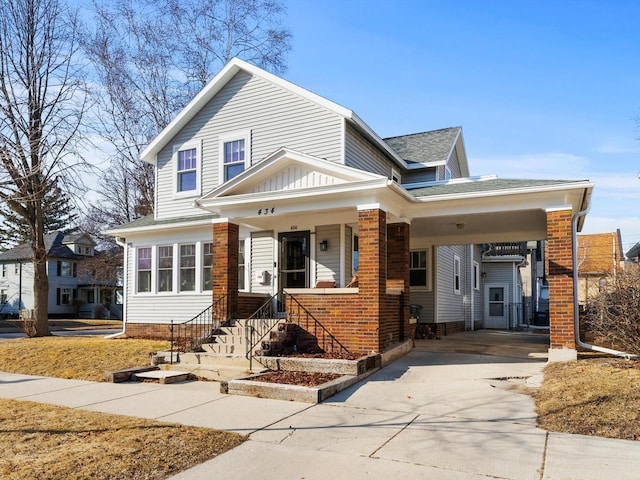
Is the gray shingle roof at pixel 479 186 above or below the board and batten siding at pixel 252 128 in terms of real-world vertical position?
below

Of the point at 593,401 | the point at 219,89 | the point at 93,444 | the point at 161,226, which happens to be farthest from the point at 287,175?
the point at 593,401

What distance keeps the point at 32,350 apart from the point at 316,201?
335 inches

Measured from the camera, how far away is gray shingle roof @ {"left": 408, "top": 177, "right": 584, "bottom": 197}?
10.2 m

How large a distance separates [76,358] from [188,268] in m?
4.34

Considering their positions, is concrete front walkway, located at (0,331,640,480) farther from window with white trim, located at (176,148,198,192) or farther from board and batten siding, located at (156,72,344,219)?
Answer: window with white trim, located at (176,148,198,192)

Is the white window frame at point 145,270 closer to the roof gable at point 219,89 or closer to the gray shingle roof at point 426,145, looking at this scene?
the roof gable at point 219,89

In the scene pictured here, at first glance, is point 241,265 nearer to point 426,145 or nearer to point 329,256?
point 329,256

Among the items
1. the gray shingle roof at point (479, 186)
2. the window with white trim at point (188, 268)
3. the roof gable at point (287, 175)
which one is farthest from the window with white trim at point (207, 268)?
the gray shingle roof at point (479, 186)

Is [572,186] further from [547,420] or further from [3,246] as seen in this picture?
[3,246]

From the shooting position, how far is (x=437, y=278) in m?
16.3

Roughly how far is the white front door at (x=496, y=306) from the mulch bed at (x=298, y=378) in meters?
18.2

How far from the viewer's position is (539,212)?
37.8ft

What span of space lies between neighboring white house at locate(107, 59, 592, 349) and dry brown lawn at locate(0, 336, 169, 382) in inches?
94.1

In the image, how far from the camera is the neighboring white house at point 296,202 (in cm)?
1077
